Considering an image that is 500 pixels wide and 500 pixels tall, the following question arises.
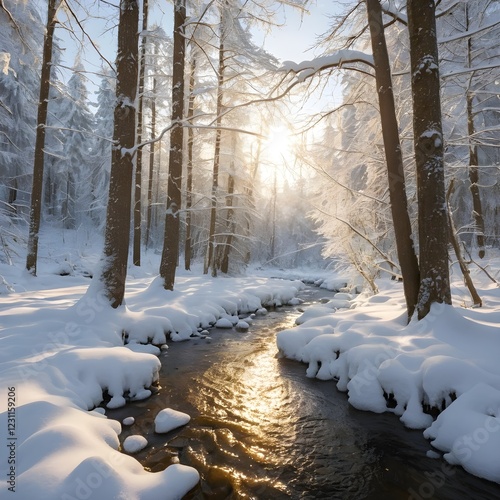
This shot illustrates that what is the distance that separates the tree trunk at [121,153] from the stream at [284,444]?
2.16 metres

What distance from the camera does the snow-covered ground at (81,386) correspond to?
2.17 meters

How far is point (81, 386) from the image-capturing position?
12.5 feet

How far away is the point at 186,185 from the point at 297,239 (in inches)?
1290

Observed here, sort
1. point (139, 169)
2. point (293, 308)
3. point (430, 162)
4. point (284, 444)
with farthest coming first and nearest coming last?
point (139, 169)
point (293, 308)
point (430, 162)
point (284, 444)


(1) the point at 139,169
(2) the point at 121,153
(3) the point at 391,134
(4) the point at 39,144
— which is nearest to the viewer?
(3) the point at 391,134

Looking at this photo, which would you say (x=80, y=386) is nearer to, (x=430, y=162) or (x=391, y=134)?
(x=430, y=162)

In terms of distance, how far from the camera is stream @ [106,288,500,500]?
2779mm

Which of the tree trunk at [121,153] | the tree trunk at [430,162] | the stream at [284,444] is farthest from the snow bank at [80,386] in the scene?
the tree trunk at [430,162]

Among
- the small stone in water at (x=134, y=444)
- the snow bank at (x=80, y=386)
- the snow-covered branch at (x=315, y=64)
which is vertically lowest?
the small stone in water at (x=134, y=444)

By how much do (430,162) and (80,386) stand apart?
19.4 feet

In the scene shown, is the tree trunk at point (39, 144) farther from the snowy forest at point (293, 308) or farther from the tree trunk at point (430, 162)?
the tree trunk at point (430, 162)

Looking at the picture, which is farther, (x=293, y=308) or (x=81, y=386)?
(x=293, y=308)

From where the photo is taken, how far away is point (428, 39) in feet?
15.6

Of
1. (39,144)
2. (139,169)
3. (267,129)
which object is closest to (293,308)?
(267,129)
